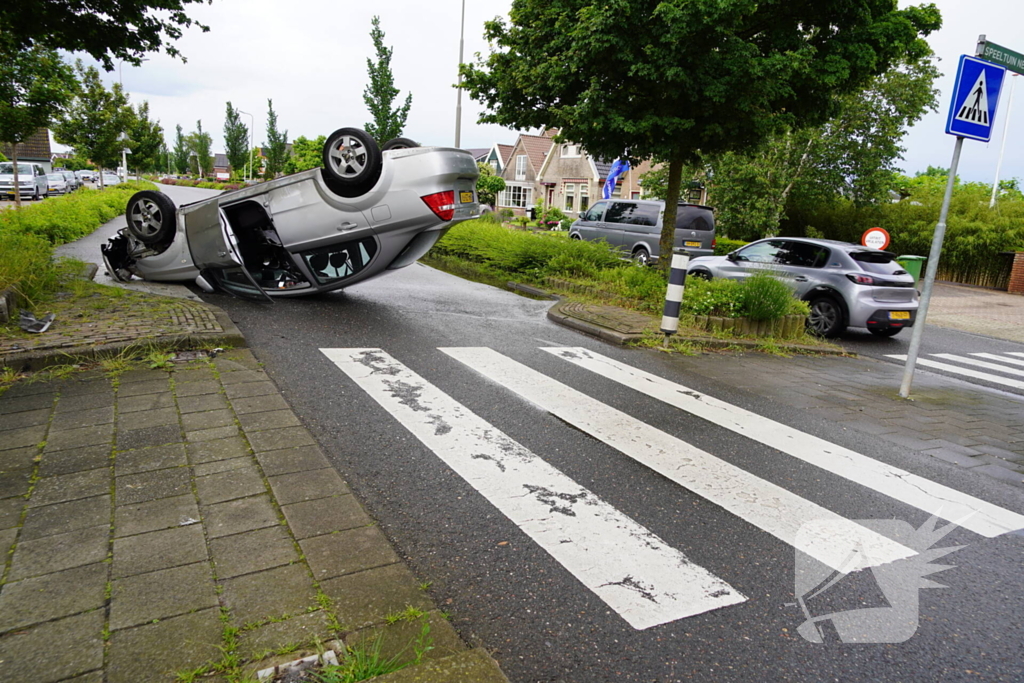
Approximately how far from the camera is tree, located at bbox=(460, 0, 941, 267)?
865cm

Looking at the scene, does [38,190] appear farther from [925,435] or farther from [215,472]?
[925,435]

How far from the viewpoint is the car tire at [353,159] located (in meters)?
7.49

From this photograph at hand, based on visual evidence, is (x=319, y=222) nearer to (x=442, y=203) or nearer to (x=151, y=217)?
(x=442, y=203)

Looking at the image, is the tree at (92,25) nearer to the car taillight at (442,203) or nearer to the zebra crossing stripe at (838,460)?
the car taillight at (442,203)

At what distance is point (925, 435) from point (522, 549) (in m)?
4.03

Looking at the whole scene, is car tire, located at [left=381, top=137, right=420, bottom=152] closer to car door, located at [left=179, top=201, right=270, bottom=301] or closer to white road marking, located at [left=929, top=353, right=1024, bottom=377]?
car door, located at [left=179, top=201, right=270, bottom=301]

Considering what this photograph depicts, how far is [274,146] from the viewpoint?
58.5m

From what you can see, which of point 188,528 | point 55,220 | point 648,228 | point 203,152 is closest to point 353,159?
point 188,528

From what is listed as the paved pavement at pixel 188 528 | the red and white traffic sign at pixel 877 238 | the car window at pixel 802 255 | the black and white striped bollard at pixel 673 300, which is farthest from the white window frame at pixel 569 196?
the paved pavement at pixel 188 528

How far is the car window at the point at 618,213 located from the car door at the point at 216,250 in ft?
40.7

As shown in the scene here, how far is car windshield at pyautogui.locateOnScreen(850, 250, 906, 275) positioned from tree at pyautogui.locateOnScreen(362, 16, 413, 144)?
985 inches

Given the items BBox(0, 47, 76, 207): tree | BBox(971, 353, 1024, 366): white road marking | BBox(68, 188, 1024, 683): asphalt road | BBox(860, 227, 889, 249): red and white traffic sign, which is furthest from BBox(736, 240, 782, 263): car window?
BBox(0, 47, 76, 207): tree

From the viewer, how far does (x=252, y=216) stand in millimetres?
8391

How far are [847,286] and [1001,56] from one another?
4.33 meters
